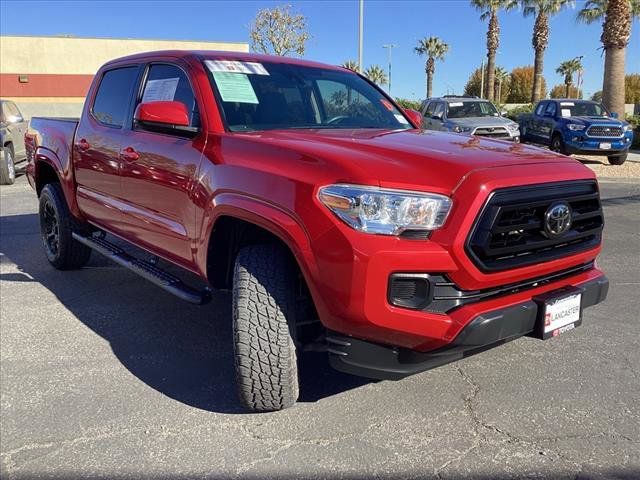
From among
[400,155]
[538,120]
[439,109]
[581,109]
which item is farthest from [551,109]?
[400,155]

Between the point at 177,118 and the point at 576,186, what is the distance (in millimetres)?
2133

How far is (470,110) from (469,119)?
0.85 meters

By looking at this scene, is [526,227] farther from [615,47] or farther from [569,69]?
[569,69]

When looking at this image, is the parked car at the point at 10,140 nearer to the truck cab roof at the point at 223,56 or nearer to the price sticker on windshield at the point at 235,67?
the truck cab roof at the point at 223,56

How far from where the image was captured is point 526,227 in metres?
2.64

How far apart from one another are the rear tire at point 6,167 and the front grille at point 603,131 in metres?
13.4

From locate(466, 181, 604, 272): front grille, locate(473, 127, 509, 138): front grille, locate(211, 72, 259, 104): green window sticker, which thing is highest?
locate(211, 72, 259, 104): green window sticker

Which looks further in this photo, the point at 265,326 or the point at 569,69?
the point at 569,69

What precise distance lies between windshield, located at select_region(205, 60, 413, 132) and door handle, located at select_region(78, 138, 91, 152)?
1.64m

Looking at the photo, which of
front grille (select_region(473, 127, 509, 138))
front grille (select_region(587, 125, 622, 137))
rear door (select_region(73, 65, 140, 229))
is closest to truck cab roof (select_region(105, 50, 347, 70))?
rear door (select_region(73, 65, 140, 229))

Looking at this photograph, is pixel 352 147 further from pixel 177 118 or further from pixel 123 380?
pixel 123 380

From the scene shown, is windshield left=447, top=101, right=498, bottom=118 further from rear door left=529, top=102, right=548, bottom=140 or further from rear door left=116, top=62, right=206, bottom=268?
rear door left=116, top=62, right=206, bottom=268

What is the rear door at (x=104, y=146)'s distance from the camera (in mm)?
4309

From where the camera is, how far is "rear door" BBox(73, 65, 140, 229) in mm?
4309
